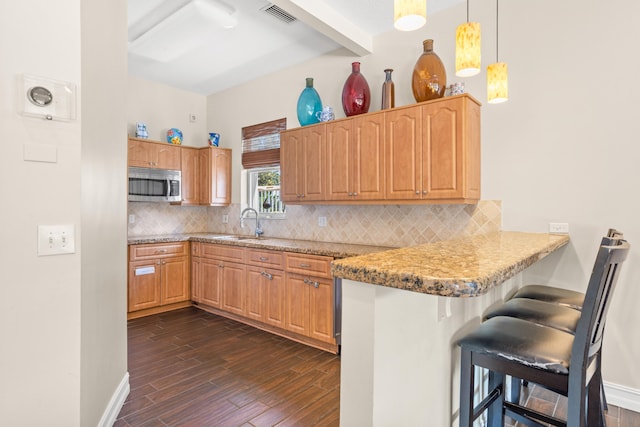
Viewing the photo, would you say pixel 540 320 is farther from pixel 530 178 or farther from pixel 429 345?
pixel 530 178

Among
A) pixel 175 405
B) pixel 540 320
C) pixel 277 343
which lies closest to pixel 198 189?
pixel 277 343

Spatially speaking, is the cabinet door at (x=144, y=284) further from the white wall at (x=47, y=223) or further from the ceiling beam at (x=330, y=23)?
the ceiling beam at (x=330, y=23)

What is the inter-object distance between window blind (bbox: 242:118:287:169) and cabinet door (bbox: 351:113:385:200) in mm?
1441

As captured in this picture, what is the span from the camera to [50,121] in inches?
54.3

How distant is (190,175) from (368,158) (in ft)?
9.45

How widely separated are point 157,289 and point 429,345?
3703 mm

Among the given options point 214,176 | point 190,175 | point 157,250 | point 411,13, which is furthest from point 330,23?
point 157,250

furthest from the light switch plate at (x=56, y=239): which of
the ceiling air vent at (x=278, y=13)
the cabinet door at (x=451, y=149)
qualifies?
the ceiling air vent at (x=278, y=13)

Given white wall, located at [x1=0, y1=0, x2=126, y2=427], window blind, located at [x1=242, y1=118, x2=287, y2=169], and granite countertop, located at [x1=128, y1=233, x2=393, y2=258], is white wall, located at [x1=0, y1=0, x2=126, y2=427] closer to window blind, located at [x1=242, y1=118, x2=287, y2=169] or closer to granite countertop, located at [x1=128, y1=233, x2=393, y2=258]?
granite countertop, located at [x1=128, y1=233, x2=393, y2=258]

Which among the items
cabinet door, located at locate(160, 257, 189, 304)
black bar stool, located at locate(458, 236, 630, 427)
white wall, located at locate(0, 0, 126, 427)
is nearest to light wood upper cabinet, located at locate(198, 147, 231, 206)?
cabinet door, located at locate(160, 257, 189, 304)

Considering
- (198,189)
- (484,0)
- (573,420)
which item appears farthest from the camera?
(198,189)

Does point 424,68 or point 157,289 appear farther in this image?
point 157,289

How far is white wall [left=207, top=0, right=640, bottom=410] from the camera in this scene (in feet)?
7.37

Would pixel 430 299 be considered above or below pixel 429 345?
above
